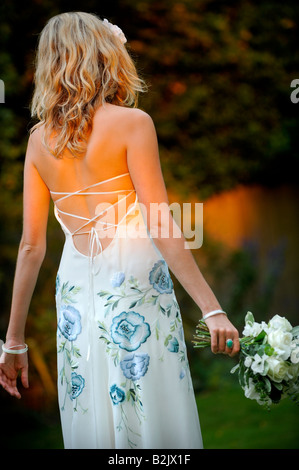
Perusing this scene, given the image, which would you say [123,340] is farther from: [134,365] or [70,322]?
[70,322]

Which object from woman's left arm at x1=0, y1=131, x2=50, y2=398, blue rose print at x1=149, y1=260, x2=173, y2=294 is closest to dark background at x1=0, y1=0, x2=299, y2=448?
woman's left arm at x1=0, y1=131, x2=50, y2=398

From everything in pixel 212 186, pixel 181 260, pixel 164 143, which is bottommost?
pixel 181 260

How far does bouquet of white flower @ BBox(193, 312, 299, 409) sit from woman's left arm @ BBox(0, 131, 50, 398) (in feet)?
1.76

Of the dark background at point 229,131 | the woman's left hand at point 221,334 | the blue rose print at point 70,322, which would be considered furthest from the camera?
the dark background at point 229,131

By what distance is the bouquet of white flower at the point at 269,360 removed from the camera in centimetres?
160

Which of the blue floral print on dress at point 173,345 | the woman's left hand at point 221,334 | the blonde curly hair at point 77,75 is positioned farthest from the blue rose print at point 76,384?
the blonde curly hair at point 77,75

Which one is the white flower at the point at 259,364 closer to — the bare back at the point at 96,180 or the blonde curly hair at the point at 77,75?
the bare back at the point at 96,180

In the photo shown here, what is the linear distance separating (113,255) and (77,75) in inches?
19.4

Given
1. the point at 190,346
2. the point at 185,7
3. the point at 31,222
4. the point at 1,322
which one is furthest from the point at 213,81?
the point at 31,222

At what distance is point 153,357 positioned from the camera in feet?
5.43

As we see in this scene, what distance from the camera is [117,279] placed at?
1.67 m

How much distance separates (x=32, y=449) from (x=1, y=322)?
84cm

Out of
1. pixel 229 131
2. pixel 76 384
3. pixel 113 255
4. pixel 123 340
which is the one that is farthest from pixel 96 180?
pixel 229 131

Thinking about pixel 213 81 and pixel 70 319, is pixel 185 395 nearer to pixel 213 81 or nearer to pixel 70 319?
pixel 70 319
